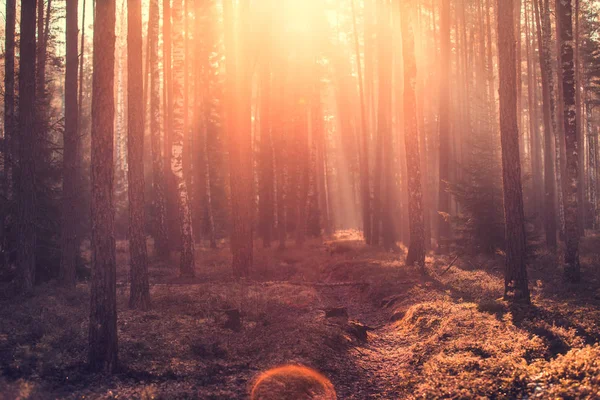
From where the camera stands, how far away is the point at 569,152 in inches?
547

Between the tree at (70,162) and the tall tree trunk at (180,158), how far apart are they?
2828mm

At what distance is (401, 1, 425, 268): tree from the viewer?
56.0ft

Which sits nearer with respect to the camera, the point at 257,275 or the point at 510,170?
the point at 510,170

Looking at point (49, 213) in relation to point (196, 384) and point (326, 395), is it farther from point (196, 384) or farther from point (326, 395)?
point (326, 395)

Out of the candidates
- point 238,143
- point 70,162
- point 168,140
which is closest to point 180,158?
point 238,143

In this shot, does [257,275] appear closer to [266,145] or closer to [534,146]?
[266,145]

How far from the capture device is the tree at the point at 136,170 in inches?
Answer: 458

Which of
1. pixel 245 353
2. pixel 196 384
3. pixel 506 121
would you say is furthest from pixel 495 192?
pixel 196 384

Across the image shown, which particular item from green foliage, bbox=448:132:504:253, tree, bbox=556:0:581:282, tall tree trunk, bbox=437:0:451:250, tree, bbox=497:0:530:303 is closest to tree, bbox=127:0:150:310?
tree, bbox=497:0:530:303

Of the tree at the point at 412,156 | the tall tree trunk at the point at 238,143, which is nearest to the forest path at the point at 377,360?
the tall tree trunk at the point at 238,143

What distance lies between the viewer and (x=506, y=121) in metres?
11.6

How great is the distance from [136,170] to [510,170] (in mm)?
8633

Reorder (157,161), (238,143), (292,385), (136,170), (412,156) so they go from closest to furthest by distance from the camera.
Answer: (292,385) → (136,170) → (238,143) → (412,156) → (157,161)

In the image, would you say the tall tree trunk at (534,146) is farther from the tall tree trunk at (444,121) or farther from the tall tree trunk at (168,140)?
the tall tree trunk at (168,140)
